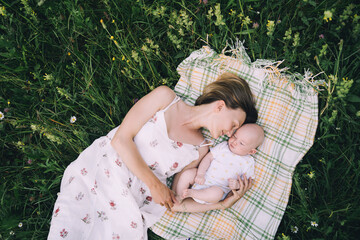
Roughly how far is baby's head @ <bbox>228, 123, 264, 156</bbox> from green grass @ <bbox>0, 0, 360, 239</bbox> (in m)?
0.58

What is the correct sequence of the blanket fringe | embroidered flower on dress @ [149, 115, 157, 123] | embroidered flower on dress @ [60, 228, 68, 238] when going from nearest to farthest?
embroidered flower on dress @ [60, 228, 68, 238], embroidered flower on dress @ [149, 115, 157, 123], the blanket fringe

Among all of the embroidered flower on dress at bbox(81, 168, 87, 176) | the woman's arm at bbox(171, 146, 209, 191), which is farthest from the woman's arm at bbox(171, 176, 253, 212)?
the embroidered flower on dress at bbox(81, 168, 87, 176)

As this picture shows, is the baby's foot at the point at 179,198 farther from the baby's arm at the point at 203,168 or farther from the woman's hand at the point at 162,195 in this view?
the baby's arm at the point at 203,168

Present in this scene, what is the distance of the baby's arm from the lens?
2.67 metres

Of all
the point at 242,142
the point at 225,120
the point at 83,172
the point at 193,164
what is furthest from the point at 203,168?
the point at 83,172

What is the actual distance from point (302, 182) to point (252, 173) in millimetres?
527

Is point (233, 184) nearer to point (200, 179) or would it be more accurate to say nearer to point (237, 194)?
point (237, 194)

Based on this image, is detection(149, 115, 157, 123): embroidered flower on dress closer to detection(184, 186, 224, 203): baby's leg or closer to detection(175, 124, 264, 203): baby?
detection(175, 124, 264, 203): baby

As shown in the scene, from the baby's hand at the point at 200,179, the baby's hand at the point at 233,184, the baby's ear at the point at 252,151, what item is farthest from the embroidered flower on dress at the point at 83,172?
the baby's ear at the point at 252,151

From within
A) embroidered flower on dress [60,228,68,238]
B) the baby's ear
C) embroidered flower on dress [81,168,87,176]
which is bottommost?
the baby's ear

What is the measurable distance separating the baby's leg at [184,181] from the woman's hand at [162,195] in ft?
0.34

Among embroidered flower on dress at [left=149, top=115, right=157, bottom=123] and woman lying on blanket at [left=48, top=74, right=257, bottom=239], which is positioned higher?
embroidered flower on dress at [left=149, top=115, right=157, bottom=123]

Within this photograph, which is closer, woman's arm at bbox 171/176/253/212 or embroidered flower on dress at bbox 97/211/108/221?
embroidered flower on dress at bbox 97/211/108/221

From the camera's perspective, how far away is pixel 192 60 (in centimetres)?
292
